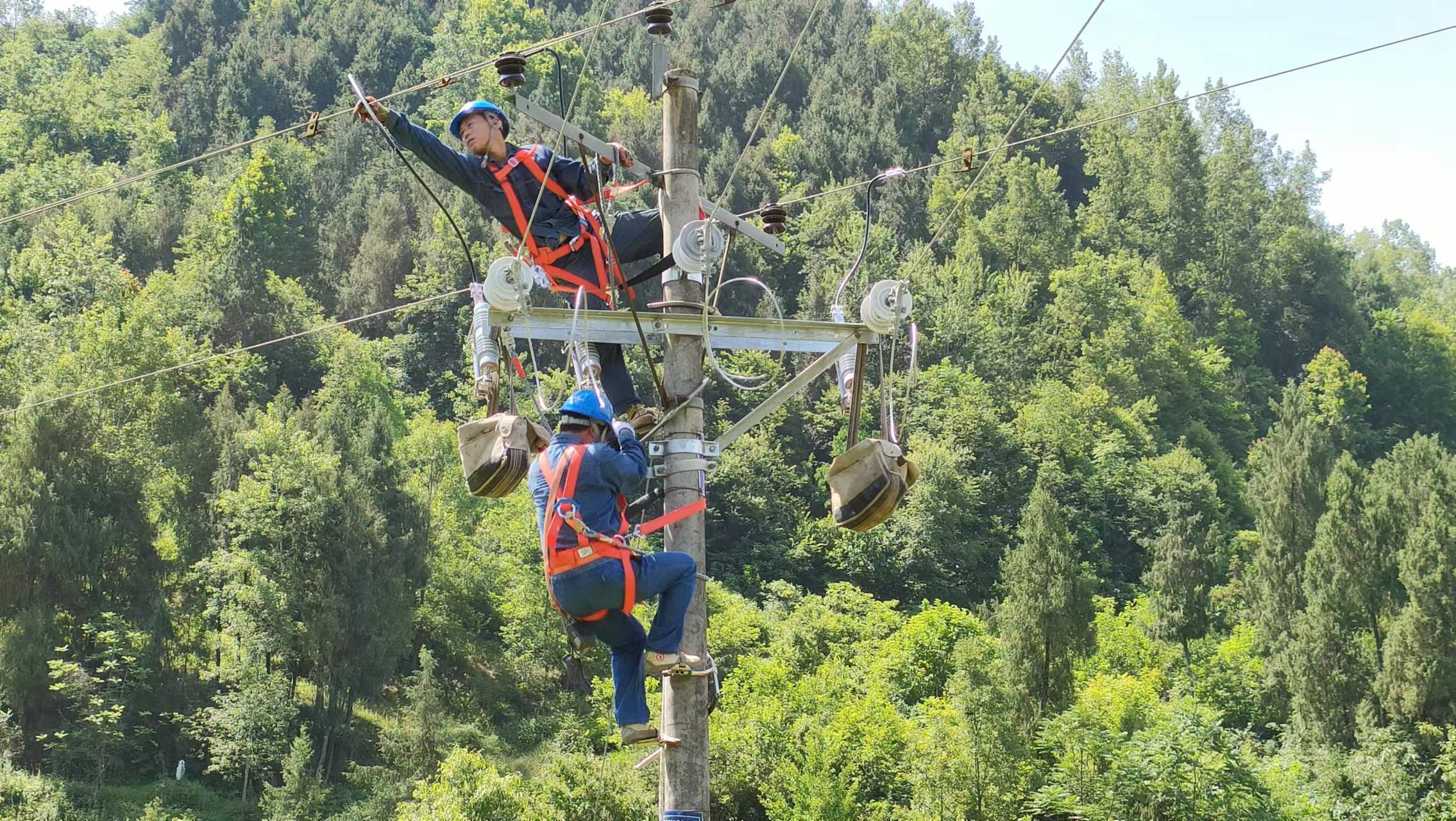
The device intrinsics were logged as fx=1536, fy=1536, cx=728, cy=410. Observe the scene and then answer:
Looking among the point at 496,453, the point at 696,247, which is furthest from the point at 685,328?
the point at 496,453

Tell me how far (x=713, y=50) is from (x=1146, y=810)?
227ft

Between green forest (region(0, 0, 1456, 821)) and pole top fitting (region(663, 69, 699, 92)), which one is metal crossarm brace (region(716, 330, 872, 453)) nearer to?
pole top fitting (region(663, 69, 699, 92))

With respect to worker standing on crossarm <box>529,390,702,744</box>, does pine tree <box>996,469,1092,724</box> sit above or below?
above

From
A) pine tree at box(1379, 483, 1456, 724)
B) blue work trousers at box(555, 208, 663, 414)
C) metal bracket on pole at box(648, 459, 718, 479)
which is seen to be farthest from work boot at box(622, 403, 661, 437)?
pine tree at box(1379, 483, 1456, 724)

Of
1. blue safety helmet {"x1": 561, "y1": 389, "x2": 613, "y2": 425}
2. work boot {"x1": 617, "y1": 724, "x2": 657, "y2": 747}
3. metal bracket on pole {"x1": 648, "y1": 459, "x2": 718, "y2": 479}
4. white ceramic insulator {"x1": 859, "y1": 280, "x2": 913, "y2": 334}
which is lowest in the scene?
work boot {"x1": 617, "y1": 724, "x2": 657, "y2": 747}

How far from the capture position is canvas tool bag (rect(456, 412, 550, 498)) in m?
7.11

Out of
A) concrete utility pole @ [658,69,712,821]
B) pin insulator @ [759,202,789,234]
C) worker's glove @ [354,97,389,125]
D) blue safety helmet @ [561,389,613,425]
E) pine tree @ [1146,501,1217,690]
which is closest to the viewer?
concrete utility pole @ [658,69,712,821]

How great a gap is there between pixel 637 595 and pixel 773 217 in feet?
10.3

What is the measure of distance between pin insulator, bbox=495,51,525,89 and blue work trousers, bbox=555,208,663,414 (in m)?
0.97

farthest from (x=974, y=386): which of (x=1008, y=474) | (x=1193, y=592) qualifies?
(x=1193, y=592)

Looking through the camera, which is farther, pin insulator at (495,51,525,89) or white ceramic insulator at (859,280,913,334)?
pin insulator at (495,51,525,89)

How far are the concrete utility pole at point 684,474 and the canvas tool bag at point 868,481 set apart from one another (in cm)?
67

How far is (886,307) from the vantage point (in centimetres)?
763

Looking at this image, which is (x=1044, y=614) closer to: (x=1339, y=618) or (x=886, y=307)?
(x=1339, y=618)
